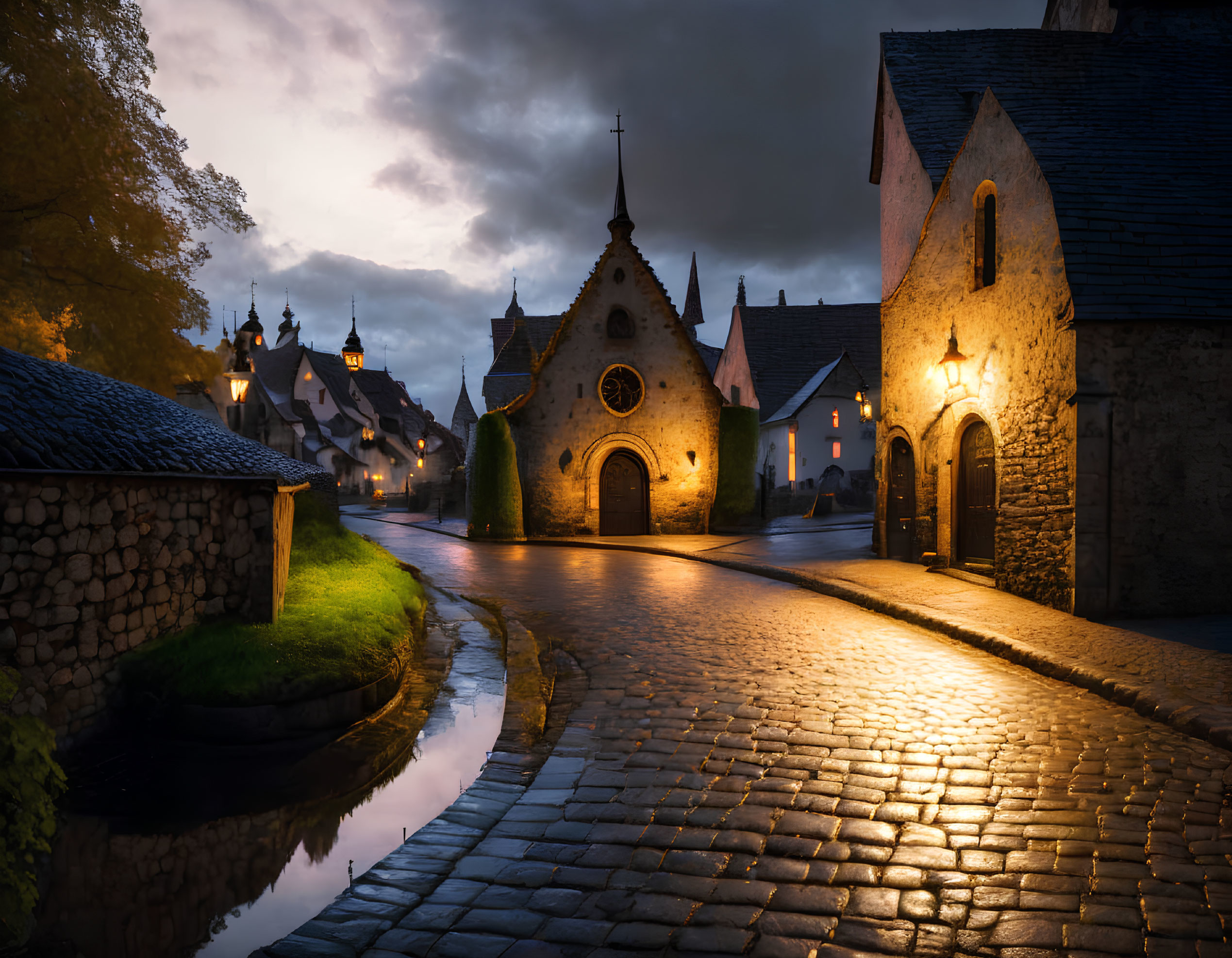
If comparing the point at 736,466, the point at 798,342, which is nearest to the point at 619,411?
the point at 736,466

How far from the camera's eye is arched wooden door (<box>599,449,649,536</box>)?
2345 cm

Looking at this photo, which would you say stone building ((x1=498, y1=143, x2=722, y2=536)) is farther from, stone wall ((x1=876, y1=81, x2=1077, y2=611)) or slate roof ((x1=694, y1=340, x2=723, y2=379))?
slate roof ((x1=694, y1=340, x2=723, y2=379))

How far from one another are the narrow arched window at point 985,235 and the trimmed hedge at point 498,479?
14.5 metres

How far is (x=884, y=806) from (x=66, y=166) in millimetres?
14575

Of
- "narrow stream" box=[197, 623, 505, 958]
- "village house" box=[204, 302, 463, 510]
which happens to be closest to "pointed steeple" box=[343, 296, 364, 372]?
"village house" box=[204, 302, 463, 510]

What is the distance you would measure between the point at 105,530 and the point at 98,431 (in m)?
0.72

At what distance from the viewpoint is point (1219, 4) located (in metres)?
16.4

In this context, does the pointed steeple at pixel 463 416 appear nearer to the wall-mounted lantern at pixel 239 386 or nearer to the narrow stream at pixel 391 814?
the wall-mounted lantern at pixel 239 386

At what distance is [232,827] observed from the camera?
4.25 m

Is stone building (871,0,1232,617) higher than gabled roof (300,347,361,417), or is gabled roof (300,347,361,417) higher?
gabled roof (300,347,361,417)

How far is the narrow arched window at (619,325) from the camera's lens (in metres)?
23.2

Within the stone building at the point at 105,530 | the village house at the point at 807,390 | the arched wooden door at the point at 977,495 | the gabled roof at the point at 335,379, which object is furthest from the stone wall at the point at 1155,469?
the gabled roof at the point at 335,379

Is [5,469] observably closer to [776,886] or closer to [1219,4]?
[776,886]

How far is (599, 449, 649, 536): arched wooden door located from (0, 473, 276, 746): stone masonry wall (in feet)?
56.1
